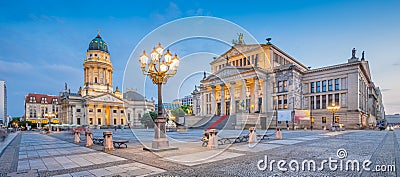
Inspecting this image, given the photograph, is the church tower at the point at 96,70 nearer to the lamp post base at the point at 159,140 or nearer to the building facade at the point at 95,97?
the building facade at the point at 95,97

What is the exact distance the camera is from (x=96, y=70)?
83625mm

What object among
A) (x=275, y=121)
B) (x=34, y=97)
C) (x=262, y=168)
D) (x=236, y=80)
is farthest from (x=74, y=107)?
(x=262, y=168)

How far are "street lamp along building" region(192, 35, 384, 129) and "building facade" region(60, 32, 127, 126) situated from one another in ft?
170

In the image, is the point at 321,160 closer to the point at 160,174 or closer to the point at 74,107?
the point at 160,174

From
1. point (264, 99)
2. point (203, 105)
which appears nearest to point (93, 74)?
point (203, 105)

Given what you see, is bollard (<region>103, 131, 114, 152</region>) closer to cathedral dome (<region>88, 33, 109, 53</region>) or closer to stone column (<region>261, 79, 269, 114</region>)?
stone column (<region>261, 79, 269, 114</region>)

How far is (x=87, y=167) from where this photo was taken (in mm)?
8133

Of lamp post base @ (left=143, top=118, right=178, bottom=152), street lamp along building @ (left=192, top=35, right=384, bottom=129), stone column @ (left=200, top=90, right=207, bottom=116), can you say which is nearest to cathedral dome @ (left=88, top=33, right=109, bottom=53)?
stone column @ (left=200, top=90, right=207, bottom=116)

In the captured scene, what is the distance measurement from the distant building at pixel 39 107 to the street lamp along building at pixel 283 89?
85234mm

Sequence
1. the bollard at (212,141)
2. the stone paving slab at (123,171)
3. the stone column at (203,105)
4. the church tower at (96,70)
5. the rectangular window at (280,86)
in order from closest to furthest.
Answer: the stone paving slab at (123,171) → the bollard at (212,141) → the rectangular window at (280,86) → the stone column at (203,105) → the church tower at (96,70)

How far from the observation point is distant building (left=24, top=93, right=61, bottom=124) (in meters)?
91.6

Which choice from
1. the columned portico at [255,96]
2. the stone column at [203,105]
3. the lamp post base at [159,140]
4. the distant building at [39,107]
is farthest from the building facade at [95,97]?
the lamp post base at [159,140]

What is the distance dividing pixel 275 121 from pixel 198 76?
38.3 m

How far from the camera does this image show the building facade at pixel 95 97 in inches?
3103
